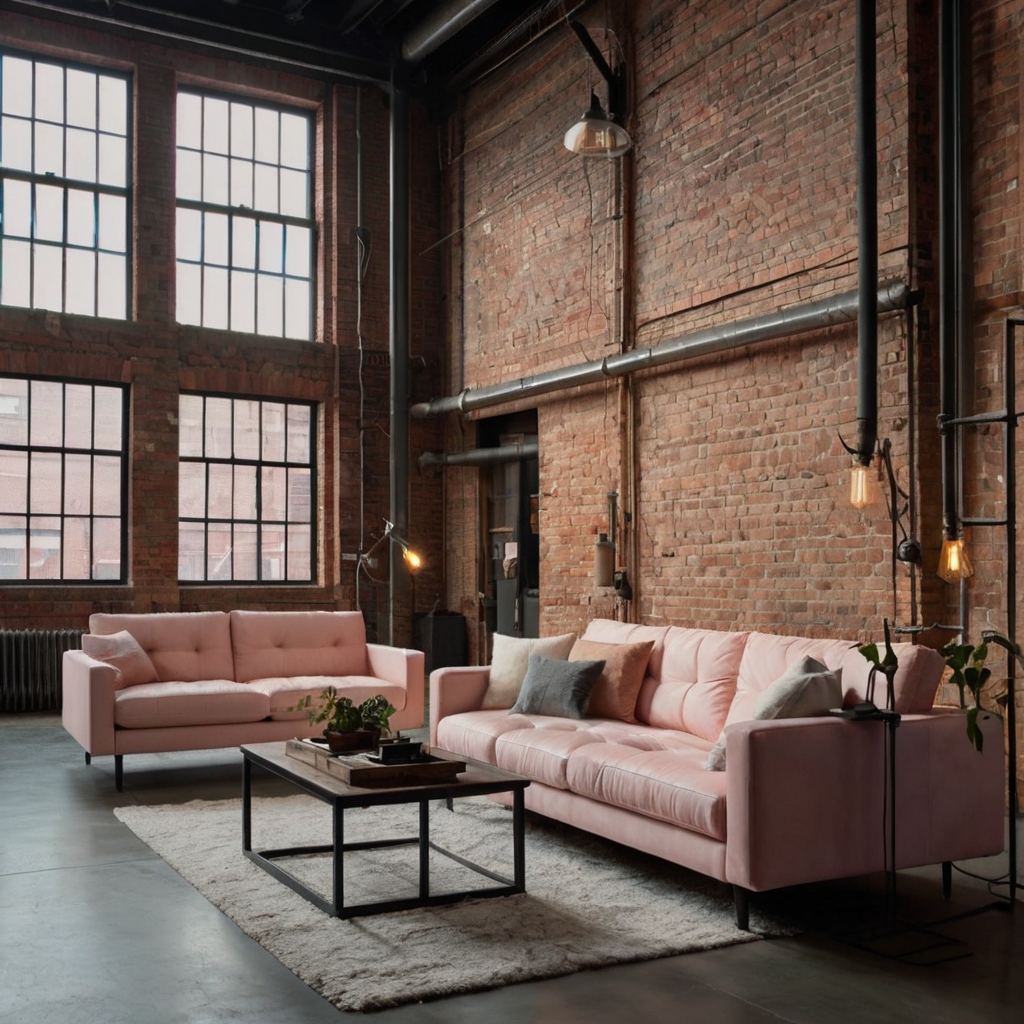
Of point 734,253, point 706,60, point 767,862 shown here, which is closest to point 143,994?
point 767,862

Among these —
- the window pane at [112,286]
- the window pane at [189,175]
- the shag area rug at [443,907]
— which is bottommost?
the shag area rug at [443,907]

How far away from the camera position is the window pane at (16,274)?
1012 cm

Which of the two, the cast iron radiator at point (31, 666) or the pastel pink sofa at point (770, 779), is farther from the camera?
the cast iron radiator at point (31, 666)

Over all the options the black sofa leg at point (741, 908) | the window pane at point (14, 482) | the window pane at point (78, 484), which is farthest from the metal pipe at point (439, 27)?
the black sofa leg at point (741, 908)

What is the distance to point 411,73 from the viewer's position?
438 inches

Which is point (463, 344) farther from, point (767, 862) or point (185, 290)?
point (767, 862)

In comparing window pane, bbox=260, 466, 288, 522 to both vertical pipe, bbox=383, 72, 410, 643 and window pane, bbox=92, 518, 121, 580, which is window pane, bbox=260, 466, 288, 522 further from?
window pane, bbox=92, 518, 121, 580

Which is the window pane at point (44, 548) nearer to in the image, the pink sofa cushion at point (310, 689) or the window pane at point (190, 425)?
the window pane at point (190, 425)

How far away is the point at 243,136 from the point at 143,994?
9417 millimetres

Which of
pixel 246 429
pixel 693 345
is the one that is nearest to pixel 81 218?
pixel 246 429

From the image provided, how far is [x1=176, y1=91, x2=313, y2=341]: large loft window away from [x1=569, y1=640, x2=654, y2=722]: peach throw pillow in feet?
20.9

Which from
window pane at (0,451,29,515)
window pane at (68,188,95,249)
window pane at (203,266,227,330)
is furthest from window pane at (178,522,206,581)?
window pane at (68,188,95,249)

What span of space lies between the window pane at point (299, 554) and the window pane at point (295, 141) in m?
3.57

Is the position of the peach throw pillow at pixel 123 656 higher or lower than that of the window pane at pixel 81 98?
lower
